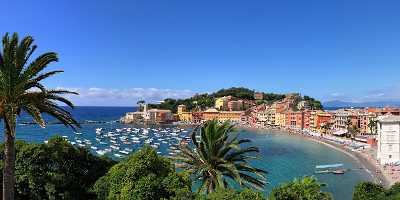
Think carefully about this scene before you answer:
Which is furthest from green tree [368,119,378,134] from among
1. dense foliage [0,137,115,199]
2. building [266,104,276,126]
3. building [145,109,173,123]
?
dense foliage [0,137,115,199]

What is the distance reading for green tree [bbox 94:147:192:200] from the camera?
1127 centimetres

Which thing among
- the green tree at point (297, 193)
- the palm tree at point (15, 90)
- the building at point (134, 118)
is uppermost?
the palm tree at point (15, 90)

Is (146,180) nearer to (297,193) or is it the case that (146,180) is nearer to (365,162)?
(297,193)

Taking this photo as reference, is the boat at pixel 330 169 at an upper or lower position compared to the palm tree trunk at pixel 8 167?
lower

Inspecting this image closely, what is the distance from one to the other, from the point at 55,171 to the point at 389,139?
207 ft

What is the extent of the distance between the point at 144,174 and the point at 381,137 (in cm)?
6372

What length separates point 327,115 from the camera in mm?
133125

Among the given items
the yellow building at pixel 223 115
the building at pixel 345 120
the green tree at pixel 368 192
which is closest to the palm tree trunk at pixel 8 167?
the green tree at pixel 368 192

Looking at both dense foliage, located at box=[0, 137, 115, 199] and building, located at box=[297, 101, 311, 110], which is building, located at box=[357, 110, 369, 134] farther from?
dense foliage, located at box=[0, 137, 115, 199]

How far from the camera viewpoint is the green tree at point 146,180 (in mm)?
11266

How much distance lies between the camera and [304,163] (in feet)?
229

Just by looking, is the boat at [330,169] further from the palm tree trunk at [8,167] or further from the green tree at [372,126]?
the palm tree trunk at [8,167]

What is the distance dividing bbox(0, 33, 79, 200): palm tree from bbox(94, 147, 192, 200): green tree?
2.77m

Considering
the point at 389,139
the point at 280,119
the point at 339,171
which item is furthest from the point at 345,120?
the point at 339,171
